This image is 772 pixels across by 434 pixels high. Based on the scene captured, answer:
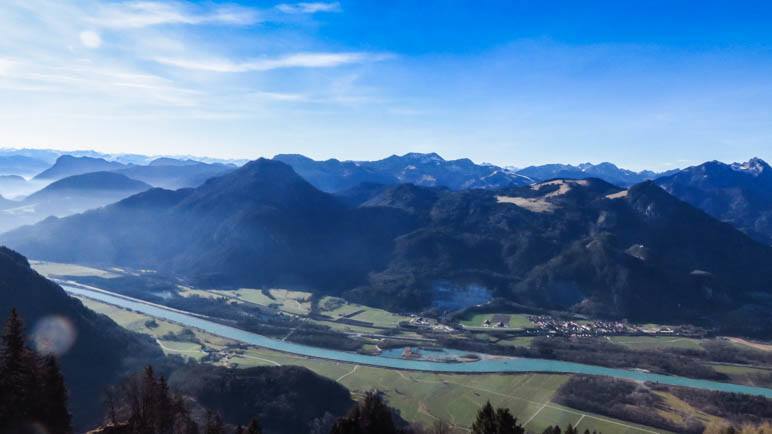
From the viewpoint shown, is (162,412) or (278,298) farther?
(278,298)

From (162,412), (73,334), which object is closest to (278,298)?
(73,334)

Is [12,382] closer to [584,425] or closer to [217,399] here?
[217,399]

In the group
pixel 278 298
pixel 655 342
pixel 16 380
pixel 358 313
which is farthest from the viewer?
pixel 278 298

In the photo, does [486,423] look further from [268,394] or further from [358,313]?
[358,313]

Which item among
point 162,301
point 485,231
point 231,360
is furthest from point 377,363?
point 485,231

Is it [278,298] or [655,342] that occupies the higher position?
[278,298]

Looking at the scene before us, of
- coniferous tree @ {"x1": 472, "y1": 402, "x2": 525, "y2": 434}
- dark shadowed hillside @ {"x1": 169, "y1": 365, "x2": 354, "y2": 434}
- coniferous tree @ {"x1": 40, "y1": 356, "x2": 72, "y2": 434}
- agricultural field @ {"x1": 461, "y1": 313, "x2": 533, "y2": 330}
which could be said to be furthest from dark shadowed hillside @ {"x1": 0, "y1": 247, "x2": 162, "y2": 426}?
agricultural field @ {"x1": 461, "y1": 313, "x2": 533, "y2": 330}
